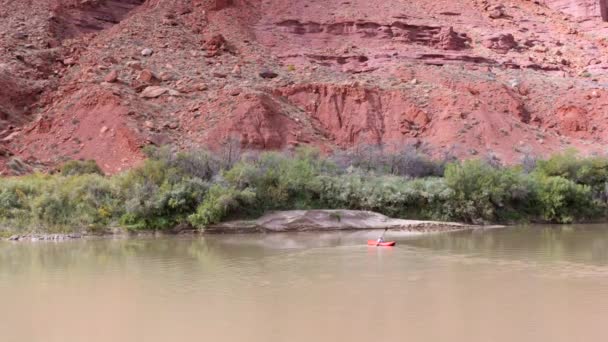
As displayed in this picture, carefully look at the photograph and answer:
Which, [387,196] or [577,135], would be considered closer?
[387,196]

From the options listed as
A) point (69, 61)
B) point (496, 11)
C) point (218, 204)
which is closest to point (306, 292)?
point (218, 204)

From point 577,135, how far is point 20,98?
27144 millimetres

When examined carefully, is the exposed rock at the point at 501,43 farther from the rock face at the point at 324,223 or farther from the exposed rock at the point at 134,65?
the exposed rock at the point at 134,65

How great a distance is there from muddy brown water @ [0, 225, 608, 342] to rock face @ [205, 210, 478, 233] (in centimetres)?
383

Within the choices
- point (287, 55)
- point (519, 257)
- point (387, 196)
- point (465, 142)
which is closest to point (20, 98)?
Result: point (287, 55)

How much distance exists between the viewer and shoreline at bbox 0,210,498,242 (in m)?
21.2

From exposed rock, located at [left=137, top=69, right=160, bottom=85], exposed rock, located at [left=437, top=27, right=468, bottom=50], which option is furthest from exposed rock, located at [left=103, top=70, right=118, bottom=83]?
exposed rock, located at [left=437, top=27, right=468, bottom=50]

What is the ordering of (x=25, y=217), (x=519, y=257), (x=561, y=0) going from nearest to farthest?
(x=519, y=257)
(x=25, y=217)
(x=561, y=0)

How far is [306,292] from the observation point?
11148 mm

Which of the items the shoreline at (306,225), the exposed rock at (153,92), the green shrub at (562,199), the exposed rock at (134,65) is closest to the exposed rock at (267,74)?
the exposed rock at (153,92)

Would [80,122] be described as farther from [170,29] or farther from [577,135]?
[577,135]

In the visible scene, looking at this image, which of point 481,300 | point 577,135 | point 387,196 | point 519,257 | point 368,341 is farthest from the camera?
point 577,135

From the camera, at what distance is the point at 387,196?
938 inches

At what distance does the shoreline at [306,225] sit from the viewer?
21.2m
